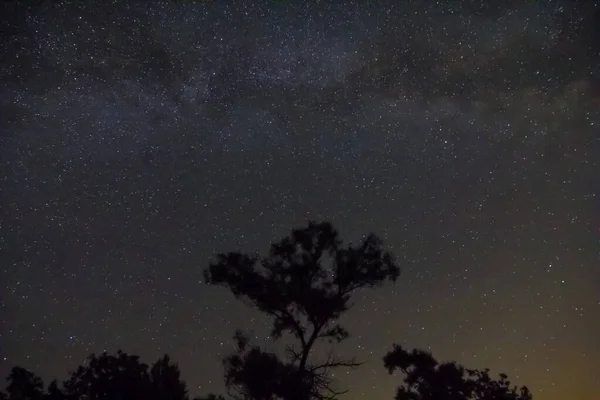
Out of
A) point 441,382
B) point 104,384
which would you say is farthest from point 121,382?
point 441,382

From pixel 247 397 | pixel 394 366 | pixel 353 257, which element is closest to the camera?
pixel 247 397

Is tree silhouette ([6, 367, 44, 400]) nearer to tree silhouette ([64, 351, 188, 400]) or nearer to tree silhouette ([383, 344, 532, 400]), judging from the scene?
tree silhouette ([64, 351, 188, 400])

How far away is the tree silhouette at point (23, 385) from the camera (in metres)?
18.9

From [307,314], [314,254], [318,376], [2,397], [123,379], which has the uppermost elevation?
[314,254]

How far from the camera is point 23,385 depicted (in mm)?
19109

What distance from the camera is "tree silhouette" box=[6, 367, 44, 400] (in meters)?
18.9

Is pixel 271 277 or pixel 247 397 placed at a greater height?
pixel 271 277

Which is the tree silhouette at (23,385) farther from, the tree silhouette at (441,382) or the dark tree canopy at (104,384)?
the tree silhouette at (441,382)

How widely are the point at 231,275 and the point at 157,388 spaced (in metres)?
4.74

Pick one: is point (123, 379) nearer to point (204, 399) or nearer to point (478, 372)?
point (204, 399)

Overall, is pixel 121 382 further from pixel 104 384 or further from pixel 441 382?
pixel 441 382

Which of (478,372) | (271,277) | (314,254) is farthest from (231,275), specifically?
(478,372)

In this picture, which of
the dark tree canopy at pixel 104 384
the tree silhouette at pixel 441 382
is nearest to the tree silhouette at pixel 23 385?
Answer: the dark tree canopy at pixel 104 384

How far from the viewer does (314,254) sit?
19594 mm
